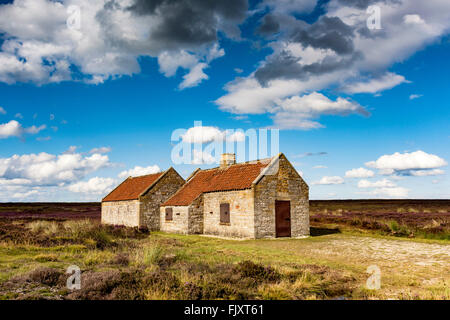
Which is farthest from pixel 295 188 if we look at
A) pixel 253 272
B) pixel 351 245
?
pixel 253 272

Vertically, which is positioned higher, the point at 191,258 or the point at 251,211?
→ the point at 251,211

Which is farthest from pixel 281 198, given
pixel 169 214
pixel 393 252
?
pixel 169 214

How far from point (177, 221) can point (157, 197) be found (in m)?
3.82

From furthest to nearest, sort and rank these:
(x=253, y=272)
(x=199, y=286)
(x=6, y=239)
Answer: (x=6, y=239) < (x=253, y=272) < (x=199, y=286)

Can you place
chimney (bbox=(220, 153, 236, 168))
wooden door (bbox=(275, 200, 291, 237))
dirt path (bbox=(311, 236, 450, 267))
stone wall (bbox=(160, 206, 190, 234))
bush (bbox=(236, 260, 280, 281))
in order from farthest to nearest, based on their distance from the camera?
1. chimney (bbox=(220, 153, 236, 168))
2. stone wall (bbox=(160, 206, 190, 234))
3. wooden door (bbox=(275, 200, 291, 237))
4. dirt path (bbox=(311, 236, 450, 267))
5. bush (bbox=(236, 260, 280, 281))

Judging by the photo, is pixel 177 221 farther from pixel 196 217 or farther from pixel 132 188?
pixel 132 188

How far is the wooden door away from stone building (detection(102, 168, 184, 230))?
11.1 meters

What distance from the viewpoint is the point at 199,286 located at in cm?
815

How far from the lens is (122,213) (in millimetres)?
31266

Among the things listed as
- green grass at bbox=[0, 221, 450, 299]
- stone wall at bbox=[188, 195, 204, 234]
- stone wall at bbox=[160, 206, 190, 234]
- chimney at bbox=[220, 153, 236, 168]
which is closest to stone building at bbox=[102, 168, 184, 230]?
stone wall at bbox=[160, 206, 190, 234]

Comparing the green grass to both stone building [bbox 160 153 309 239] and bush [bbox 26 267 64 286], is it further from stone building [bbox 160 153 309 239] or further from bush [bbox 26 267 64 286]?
stone building [bbox 160 153 309 239]

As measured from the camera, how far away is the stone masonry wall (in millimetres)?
20891

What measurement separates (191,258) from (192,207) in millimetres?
11919
